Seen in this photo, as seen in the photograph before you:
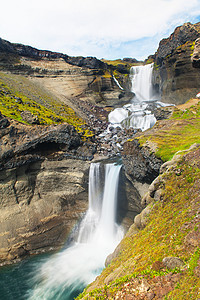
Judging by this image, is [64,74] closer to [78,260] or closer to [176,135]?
[176,135]

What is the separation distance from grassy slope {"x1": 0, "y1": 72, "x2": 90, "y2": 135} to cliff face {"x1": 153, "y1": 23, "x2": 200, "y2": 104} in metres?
27.2

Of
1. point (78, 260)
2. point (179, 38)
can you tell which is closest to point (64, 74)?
point (179, 38)

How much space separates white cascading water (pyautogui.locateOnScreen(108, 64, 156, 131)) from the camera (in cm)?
4146

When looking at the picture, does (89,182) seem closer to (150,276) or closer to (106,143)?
(106,143)

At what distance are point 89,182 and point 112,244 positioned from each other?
27.5 ft

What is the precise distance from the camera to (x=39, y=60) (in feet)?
209

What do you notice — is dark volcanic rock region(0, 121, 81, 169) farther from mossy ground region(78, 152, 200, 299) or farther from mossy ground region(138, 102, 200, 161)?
mossy ground region(78, 152, 200, 299)

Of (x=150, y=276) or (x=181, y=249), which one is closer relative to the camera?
(x=150, y=276)

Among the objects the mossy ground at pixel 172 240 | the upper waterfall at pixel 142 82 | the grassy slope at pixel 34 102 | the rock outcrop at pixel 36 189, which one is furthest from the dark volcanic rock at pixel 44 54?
the mossy ground at pixel 172 240

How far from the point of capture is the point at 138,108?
4956 cm

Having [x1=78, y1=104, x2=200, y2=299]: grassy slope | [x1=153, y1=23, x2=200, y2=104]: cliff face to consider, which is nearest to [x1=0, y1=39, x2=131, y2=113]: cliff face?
[x1=153, y1=23, x2=200, y2=104]: cliff face

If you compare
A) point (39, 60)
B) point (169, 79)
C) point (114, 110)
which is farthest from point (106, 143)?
point (39, 60)

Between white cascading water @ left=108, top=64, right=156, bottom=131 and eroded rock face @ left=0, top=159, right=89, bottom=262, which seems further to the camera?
white cascading water @ left=108, top=64, right=156, bottom=131

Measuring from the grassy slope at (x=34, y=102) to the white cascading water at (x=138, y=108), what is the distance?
39.4ft
